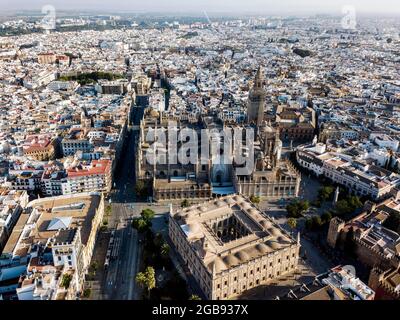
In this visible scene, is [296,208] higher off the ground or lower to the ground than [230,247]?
lower

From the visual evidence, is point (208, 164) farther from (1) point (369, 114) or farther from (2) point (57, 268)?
(1) point (369, 114)

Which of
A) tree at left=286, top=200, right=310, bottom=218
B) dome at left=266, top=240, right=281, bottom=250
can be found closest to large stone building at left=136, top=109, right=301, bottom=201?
tree at left=286, top=200, right=310, bottom=218

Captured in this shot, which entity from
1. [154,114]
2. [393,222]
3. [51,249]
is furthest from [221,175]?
[154,114]

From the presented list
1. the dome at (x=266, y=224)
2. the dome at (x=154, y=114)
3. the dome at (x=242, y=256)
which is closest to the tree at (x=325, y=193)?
the dome at (x=266, y=224)

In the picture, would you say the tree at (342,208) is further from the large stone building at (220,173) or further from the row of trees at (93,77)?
the row of trees at (93,77)

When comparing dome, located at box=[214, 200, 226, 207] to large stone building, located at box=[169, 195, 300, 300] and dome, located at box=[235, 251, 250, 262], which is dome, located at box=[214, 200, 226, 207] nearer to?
large stone building, located at box=[169, 195, 300, 300]

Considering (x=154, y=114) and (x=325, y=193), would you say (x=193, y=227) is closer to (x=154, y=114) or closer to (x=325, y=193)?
(x=325, y=193)
